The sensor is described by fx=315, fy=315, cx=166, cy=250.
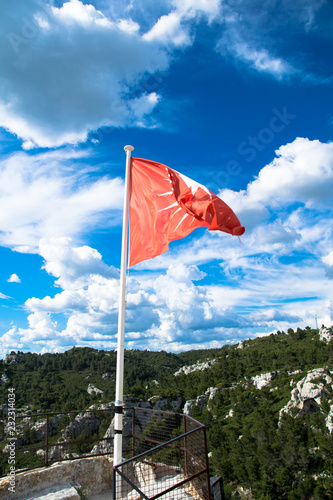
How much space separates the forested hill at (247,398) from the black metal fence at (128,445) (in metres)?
8.44

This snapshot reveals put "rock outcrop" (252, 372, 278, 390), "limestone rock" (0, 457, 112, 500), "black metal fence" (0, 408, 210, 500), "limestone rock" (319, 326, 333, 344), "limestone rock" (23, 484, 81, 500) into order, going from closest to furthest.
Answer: "black metal fence" (0, 408, 210, 500)
"limestone rock" (23, 484, 81, 500)
"limestone rock" (0, 457, 112, 500)
"rock outcrop" (252, 372, 278, 390)
"limestone rock" (319, 326, 333, 344)

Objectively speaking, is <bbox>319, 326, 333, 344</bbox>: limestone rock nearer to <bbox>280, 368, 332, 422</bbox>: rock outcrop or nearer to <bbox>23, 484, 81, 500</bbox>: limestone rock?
<bbox>280, 368, 332, 422</bbox>: rock outcrop

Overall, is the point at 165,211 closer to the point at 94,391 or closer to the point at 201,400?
the point at 201,400

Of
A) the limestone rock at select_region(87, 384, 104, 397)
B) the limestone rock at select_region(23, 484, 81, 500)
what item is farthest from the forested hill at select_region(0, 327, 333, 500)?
the limestone rock at select_region(23, 484, 81, 500)

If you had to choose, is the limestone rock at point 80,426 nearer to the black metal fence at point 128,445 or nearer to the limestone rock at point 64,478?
the black metal fence at point 128,445

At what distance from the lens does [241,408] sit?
79250 millimetres

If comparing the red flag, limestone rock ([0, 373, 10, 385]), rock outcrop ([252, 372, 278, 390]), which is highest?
the red flag

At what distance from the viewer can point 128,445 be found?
49844mm

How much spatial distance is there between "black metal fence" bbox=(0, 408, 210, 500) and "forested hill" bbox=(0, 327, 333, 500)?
8441 millimetres

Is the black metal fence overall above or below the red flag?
below

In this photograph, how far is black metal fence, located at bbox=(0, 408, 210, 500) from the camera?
709cm

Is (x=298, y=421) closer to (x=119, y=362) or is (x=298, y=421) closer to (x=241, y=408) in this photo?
(x=241, y=408)

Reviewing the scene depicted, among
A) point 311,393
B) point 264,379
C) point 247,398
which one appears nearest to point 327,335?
point 264,379

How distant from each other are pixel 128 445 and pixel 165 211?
5313 centimetres
